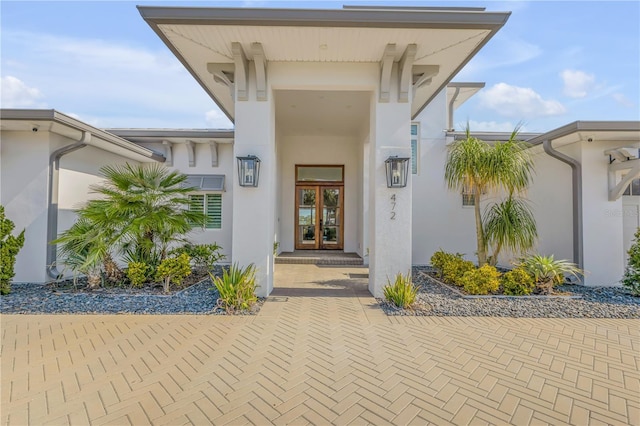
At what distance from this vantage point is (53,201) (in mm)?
6016

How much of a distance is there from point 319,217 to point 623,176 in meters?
7.77

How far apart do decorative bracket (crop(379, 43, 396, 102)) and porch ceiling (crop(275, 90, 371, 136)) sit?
46.4 inches

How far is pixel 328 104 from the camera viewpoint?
746 cm

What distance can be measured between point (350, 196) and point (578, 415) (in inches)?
330

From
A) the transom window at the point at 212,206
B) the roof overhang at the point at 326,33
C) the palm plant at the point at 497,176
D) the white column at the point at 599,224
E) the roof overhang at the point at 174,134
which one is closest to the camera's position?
the roof overhang at the point at 326,33

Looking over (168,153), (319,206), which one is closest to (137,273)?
(168,153)

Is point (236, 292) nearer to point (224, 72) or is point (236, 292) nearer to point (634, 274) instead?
point (224, 72)

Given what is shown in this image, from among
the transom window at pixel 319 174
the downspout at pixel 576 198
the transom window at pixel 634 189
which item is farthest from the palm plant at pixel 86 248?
the transom window at pixel 634 189

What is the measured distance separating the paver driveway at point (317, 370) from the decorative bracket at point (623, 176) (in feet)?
11.0

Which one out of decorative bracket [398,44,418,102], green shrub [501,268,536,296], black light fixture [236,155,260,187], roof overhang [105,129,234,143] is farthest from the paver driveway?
roof overhang [105,129,234,143]

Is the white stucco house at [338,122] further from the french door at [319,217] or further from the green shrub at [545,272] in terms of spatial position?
the french door at [319,217]

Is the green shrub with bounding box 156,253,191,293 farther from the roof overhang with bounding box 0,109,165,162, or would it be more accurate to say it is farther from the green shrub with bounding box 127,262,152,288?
the roof overhang with bounding box 0,109,165,162

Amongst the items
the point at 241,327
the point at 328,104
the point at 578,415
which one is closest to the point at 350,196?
the point at 328,104

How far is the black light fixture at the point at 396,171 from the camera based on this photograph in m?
5.30
